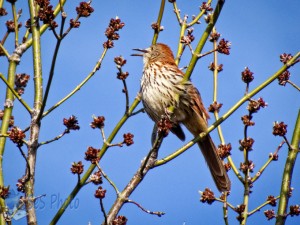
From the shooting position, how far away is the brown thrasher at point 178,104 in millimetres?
5096

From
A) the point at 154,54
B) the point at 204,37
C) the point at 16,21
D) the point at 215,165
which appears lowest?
the point at 204,37

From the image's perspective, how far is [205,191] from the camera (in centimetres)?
385

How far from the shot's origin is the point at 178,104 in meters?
5.12

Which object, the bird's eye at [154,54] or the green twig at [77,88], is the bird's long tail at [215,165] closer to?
the bird's eye at [154,54]

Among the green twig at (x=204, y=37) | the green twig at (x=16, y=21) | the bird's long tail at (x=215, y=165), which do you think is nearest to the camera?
the green twig at (x=204, y=37)

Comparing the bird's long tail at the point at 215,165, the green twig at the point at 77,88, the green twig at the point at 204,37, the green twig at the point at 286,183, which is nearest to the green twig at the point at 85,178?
the green twig at the point at 77,88

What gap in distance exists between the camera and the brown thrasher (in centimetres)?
510

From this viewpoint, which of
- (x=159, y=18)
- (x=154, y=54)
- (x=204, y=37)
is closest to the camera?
(x=204, y=37)

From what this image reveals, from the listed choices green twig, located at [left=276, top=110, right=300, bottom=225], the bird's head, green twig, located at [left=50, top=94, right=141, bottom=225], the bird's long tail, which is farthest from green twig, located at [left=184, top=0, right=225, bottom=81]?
the bird's head

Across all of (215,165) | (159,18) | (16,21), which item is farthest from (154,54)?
(16,21)

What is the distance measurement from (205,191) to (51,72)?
1.40 m

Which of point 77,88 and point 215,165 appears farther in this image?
point 215,165

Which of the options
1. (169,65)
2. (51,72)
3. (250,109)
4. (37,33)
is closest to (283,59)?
(250,109)

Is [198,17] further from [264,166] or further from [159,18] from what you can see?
[264,166]
